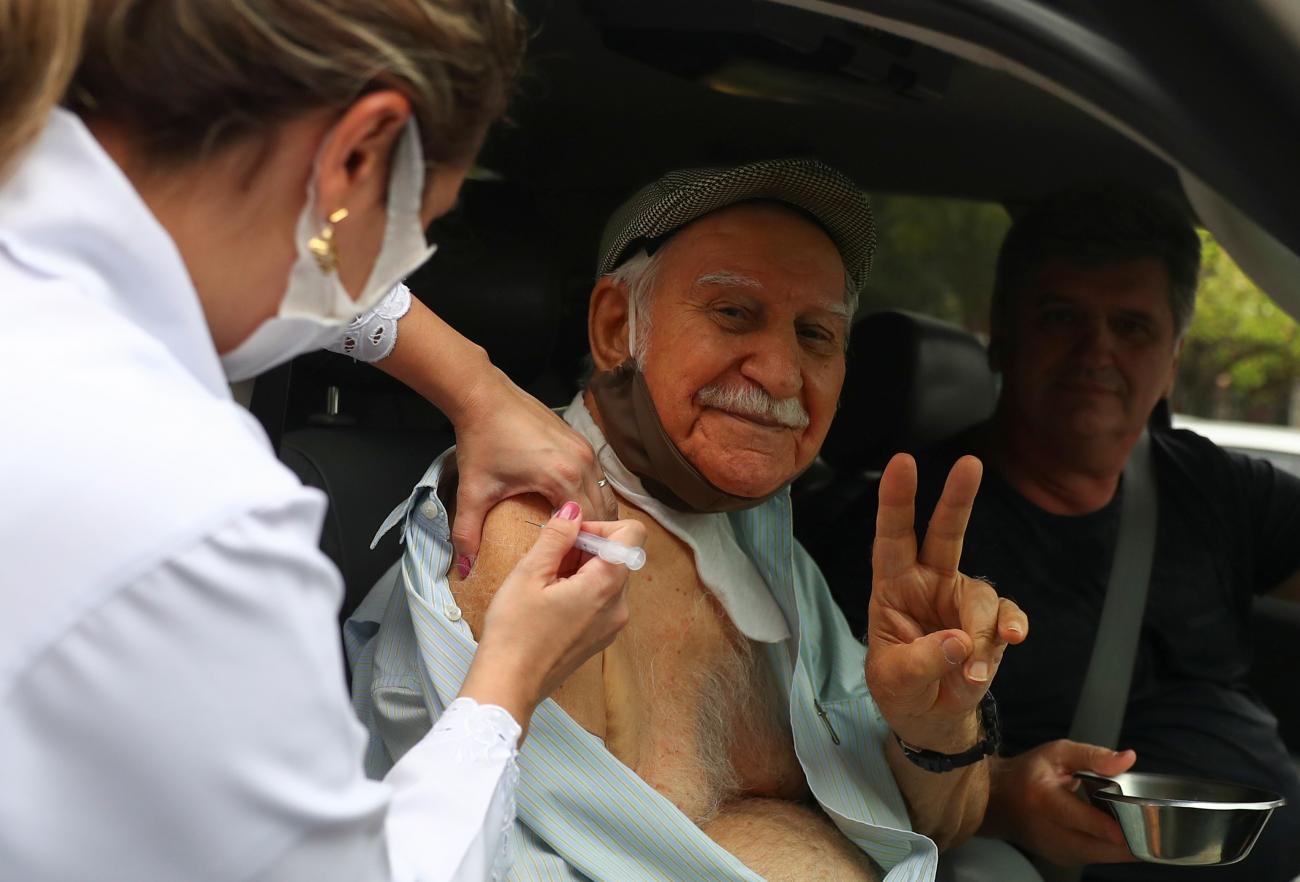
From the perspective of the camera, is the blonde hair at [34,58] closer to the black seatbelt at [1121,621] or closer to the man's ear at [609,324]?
the man's ear at [609,324]

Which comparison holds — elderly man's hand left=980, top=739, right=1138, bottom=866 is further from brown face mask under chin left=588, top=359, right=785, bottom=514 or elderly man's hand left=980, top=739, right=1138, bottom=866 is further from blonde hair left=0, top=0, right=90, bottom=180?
blonde hair left=0, top=0, right=90, bottom=180

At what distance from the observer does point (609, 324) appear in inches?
87.0

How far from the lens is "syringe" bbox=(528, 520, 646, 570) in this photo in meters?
1.53

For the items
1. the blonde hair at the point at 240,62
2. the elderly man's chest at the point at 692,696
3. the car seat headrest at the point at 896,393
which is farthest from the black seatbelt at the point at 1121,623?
Answer: the blonde hair at the point at 240,62

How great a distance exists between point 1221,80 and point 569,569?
0.89 meters

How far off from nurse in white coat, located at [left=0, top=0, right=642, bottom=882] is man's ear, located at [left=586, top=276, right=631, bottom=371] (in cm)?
96

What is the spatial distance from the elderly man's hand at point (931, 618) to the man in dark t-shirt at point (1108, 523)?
27.5 inches

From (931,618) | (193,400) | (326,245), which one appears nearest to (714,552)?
(931,618)

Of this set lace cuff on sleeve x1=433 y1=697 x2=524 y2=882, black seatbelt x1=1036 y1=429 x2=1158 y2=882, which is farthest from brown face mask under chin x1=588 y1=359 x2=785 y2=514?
black seatbelt x1=1036 y1=429 x2=1158 y2=882

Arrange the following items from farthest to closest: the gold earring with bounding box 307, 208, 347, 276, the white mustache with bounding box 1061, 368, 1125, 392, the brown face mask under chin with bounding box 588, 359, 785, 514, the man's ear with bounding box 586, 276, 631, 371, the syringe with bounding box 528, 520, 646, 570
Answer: the white mustache with bounding box 1061, 368, 1125, 392
the man's ear with bounding box 586, 276, 631, 371
the brown face mask under chin with bounding box 588, 359, 785, 514
the syringe with bounding box 528, 520, 646, 570
the gold earring with bounding box 307, 208, 347, 276

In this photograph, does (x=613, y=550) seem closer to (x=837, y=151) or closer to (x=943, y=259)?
(x=837, y=151)

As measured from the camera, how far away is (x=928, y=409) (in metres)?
3.38

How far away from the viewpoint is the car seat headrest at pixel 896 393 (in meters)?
3.35

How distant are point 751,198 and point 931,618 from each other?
728 mm
